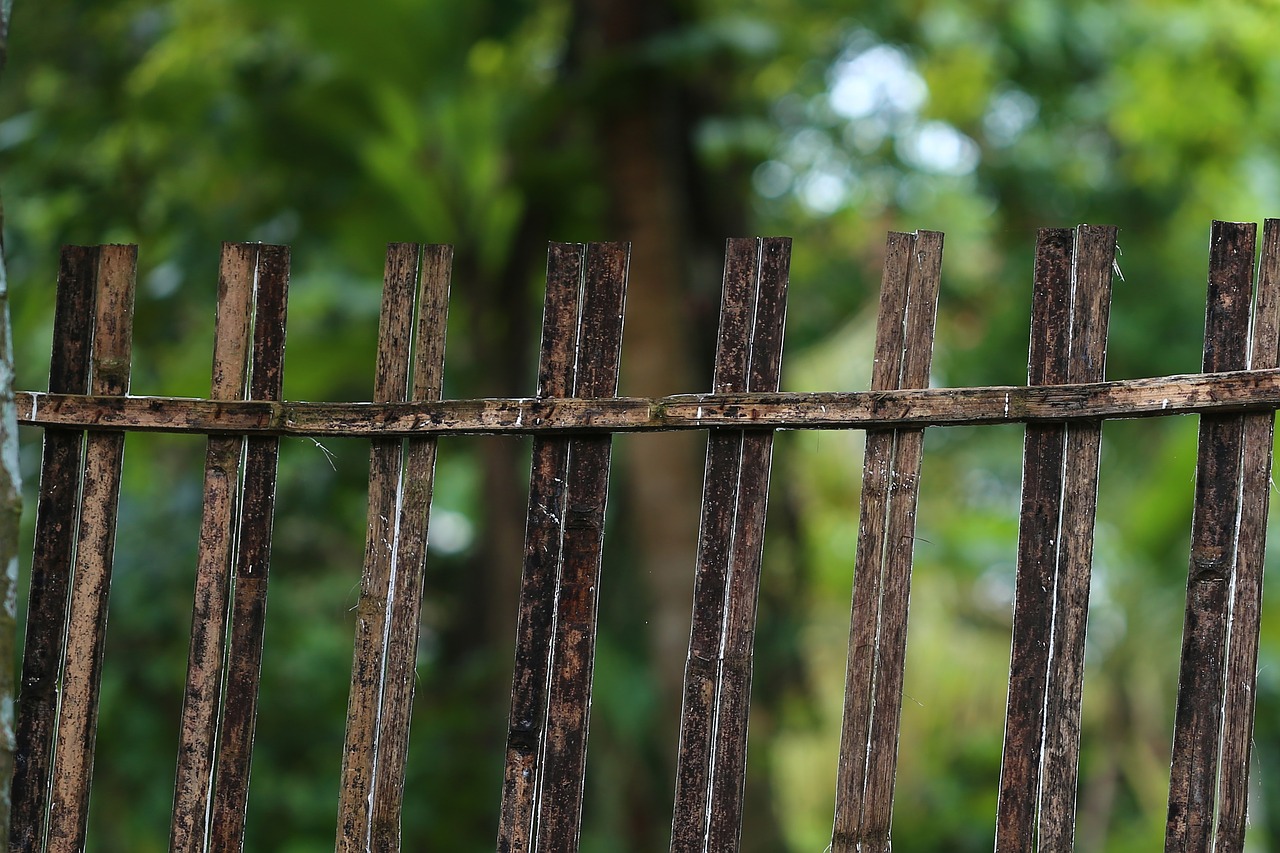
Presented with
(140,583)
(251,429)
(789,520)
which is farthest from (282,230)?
(251,429)

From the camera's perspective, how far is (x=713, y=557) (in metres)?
1.97

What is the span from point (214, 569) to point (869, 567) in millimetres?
1146

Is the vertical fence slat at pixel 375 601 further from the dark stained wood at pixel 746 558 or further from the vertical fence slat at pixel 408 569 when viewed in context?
the dark stained wood at pixel 746 558

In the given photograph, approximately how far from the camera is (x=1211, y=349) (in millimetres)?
1838

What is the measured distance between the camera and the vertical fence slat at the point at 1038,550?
1.89 meters

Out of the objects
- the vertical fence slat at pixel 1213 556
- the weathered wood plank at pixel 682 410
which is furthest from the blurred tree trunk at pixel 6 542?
the vertical fence slat at pixel 1213 556

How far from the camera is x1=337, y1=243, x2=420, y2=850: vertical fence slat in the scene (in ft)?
6.66

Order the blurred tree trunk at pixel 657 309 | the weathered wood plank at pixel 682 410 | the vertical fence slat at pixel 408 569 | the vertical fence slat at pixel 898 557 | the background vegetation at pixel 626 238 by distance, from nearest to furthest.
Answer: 1. the weathered wood plank at pixel 682 410
2. the vertical fence slat at pixel 898 557
3. the vertical fence slat at pixel 408 569
4. the blurred tree trunk at pixel 657 309
5. the background vegetation at pixel 626 238

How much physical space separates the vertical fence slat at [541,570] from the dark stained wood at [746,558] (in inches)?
12.0

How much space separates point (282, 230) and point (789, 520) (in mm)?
2874

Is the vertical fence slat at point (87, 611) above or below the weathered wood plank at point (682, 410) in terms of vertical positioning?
below

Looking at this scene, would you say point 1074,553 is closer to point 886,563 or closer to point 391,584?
point 886,563

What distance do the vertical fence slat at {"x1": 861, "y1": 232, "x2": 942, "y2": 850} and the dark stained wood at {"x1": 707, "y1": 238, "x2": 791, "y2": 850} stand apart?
0.69 ft

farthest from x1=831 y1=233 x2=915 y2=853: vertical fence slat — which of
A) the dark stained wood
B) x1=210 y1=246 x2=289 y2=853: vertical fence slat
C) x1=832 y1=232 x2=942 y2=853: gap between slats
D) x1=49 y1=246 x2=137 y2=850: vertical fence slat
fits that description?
x1=49 y1=246 x2=137 y2=850: vertical fence slat
